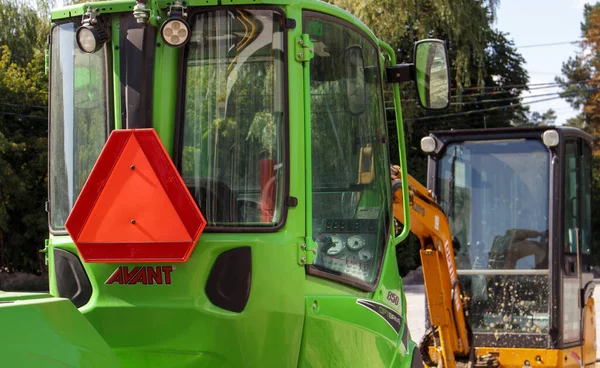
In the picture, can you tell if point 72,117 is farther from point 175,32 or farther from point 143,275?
point 143,275

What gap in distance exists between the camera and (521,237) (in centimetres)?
829

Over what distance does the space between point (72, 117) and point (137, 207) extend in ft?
2.08

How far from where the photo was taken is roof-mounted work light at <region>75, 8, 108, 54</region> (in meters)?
3.51

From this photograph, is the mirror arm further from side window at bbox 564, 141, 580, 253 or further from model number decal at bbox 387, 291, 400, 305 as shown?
side window at bbox 564, 141, 580, 253

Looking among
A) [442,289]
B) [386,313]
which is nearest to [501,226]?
[442,289]

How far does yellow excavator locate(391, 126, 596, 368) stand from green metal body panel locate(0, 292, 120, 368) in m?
4.99

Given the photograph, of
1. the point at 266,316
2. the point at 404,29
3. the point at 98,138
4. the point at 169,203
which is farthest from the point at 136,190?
the point at 404,29

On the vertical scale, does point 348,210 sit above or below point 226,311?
above

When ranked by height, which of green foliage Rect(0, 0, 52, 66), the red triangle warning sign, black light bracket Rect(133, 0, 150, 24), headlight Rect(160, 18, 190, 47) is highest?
green foliage Rect(0, 0, 52, 66)

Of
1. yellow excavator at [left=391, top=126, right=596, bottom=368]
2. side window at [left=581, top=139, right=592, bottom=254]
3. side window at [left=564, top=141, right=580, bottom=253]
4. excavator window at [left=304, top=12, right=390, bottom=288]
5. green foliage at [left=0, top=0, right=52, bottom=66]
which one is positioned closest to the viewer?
excavator window at [left=304, top=12, right=390, bottom=288]

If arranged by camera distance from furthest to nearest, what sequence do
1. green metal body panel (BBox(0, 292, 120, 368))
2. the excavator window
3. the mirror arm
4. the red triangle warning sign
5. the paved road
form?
the paved road, the mirror arm, the excavator window, the red triangle warning sign, green metal body panel (BBox(0, 292, 120, 368))

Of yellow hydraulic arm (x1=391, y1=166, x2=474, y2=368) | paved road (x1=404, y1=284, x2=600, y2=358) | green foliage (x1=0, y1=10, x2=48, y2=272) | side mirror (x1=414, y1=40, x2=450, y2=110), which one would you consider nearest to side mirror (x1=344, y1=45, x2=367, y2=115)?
side mirror (x1=414, y1=40, x2=450, y2=110)

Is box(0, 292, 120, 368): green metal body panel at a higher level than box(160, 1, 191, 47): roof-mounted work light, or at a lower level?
lower

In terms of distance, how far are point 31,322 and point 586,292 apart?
678 cm
